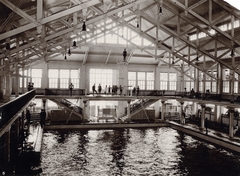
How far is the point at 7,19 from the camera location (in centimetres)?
1258

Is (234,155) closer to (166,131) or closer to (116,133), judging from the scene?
(166,131)

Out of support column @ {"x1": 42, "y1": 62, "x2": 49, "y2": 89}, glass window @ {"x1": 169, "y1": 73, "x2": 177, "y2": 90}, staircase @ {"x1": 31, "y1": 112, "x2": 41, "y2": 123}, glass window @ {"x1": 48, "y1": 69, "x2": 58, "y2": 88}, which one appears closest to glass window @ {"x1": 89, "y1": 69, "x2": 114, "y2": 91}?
glass window @ {"x1": 48, "y1": 69, "x2": 58, "y2": 88}

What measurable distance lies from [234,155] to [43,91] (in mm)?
19356

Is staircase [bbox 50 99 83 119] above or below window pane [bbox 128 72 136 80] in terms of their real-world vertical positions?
below

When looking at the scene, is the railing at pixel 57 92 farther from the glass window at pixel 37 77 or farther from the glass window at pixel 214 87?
the glass window at pixel 214 87

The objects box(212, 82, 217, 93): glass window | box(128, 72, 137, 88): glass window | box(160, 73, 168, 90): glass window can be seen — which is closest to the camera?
box(212, 82, 217, 93): glass window

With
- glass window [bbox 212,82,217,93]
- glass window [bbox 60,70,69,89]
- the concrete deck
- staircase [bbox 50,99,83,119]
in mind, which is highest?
glass window [bbox 60,70,69,89]

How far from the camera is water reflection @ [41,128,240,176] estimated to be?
1356 centimetres

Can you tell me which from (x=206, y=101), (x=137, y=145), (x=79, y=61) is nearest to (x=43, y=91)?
(x=79, y=61)

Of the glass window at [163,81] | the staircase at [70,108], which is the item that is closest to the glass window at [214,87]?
the glass window at [163,81]

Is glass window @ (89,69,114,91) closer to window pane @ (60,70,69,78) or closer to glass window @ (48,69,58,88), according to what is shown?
window pane @ (60,70,69,78)

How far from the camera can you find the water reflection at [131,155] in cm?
1356

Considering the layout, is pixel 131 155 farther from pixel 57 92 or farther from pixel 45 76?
pixel 45 76

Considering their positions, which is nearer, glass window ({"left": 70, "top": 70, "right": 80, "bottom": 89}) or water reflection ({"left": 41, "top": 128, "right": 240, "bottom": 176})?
water reflection ({"left": 41, "top": 128, "right": 240, "bottom": 176})
